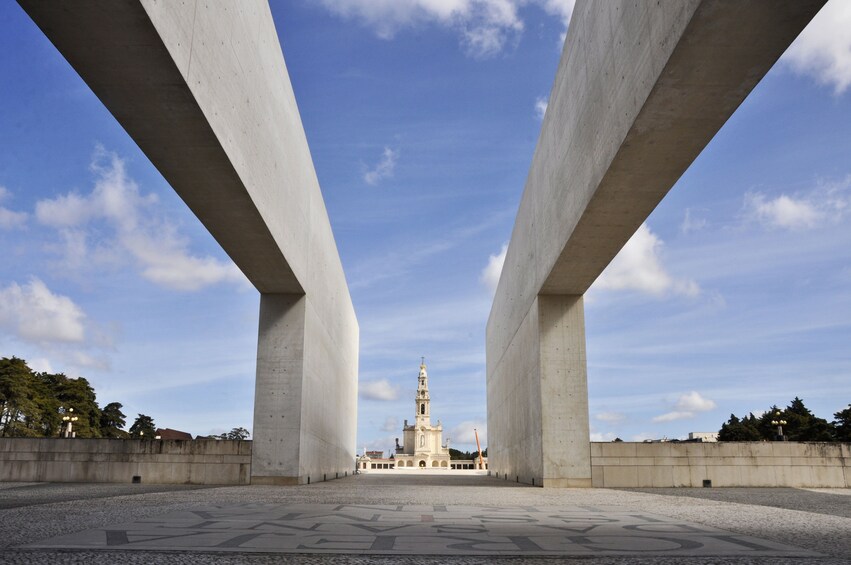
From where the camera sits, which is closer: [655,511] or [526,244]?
[655,511]

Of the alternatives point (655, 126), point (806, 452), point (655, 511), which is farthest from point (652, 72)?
point (806, 452)

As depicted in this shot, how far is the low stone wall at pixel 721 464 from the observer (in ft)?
50.0

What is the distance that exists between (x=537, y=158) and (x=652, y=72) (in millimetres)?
8561

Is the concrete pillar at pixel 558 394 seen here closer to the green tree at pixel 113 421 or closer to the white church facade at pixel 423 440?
the green tree at pixel 113 421

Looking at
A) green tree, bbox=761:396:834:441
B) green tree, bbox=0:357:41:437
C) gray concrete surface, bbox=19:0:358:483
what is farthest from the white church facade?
gray concrete surface, bbox=19:0:358:483

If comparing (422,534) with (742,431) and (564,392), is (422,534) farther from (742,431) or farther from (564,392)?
(742,431)

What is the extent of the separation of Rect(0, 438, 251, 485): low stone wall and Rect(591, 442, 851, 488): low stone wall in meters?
8.24

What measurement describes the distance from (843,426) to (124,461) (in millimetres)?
48009

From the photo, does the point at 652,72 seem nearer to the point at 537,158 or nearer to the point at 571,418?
the point at 537,158

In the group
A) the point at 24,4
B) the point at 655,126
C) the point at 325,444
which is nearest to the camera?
the point at 24,4

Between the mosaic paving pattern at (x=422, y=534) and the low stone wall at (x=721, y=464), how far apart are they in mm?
7410

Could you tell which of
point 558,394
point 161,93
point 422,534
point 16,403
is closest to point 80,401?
point 16,403

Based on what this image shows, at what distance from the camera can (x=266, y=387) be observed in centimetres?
1552

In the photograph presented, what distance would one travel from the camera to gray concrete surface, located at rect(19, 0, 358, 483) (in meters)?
6.55
